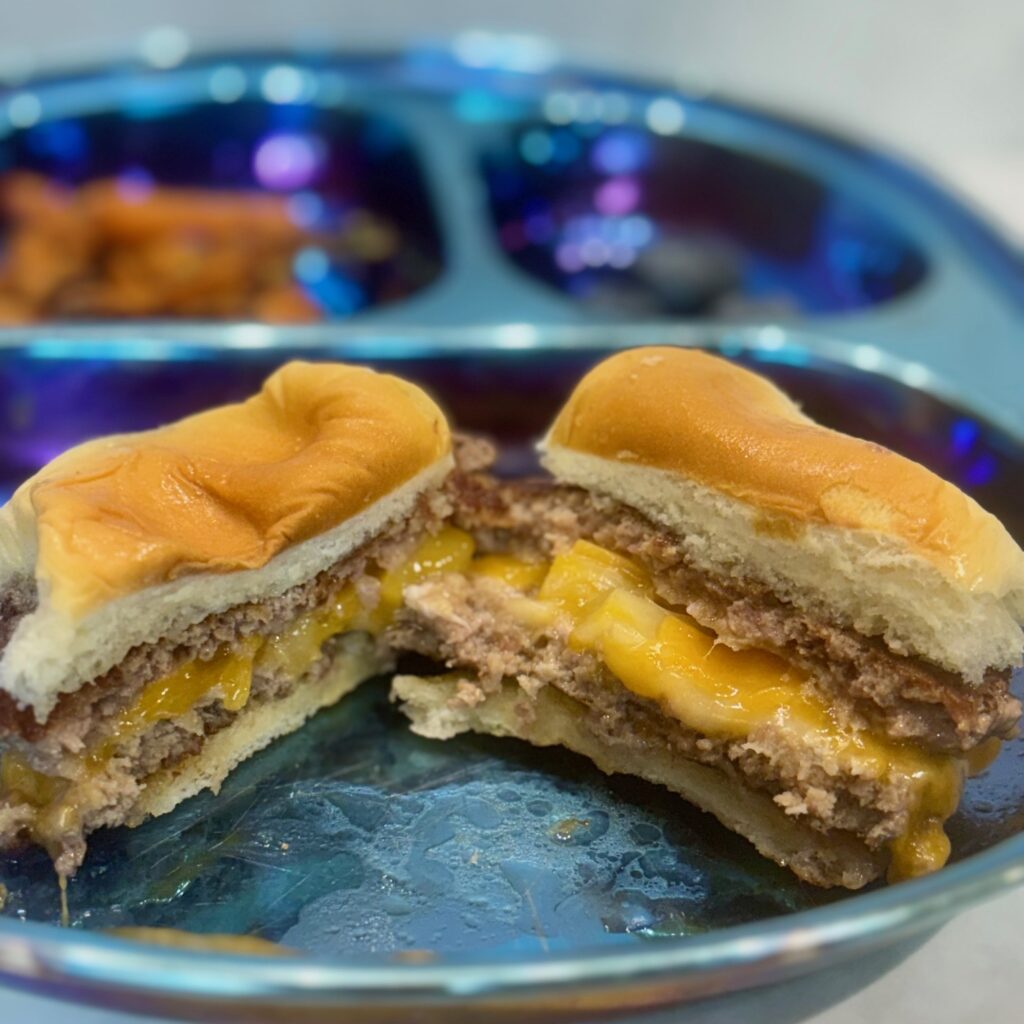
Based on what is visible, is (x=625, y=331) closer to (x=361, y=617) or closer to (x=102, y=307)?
(x=361, y=617)

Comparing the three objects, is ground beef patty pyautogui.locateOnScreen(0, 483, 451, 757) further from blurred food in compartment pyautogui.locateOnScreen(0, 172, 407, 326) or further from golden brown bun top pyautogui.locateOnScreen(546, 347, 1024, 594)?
blurred food in compartment pyautogui.locateOnScreen(0, 172, 407, 326)

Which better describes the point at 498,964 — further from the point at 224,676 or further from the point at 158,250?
the point at 158,250

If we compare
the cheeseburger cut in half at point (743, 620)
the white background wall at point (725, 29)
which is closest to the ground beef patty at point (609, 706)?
the cheeseburger cut in half at point (743, 620)

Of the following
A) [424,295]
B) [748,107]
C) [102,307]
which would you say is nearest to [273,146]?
[102,307]

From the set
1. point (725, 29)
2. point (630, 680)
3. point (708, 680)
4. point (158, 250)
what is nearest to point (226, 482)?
point (630, 680)

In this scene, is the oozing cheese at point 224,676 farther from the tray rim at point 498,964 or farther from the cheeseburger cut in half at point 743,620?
the tray rim at point 498,964

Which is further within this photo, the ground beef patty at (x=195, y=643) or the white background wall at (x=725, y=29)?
the white background wall at (x=725, y=29)
